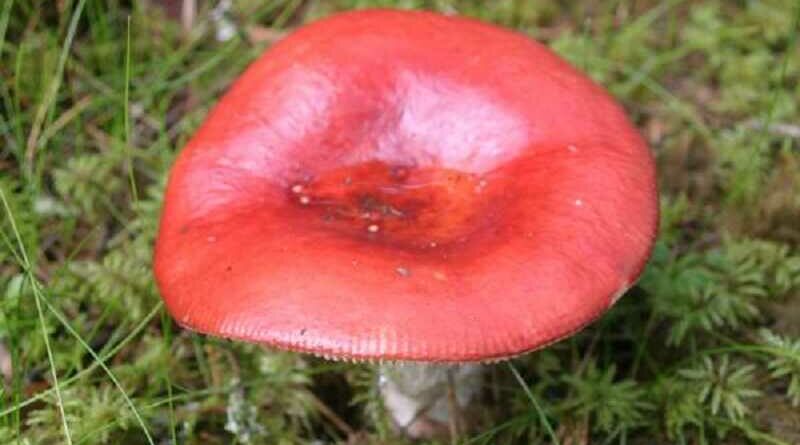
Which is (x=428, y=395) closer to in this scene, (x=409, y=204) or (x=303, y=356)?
(x=303, y=356)

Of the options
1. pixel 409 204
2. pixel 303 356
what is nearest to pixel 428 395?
pixel 303 356

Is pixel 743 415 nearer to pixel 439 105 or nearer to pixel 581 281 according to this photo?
pixel 581 281

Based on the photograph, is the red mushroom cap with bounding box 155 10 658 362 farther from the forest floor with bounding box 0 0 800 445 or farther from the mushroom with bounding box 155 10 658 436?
the forest floor with bounding box 0 0 800 445

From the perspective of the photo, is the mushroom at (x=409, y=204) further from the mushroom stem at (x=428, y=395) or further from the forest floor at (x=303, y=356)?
the forest floor at (x=303, y=356)

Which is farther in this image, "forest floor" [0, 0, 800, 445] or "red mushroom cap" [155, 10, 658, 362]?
"forest floor" [0, 0, 800, 445]

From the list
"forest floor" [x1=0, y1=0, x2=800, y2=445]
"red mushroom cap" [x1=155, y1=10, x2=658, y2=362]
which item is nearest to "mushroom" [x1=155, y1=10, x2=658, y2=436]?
"red mushroom cap" [x1=155, y1=10, x2=658, y2=362]

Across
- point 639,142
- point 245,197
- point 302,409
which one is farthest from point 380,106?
point 302,409

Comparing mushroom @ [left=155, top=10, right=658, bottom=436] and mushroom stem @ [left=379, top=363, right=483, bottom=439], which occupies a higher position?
mushroom @ [left=155, top=10, right=658, bottom=436]

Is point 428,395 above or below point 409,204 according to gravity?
below
